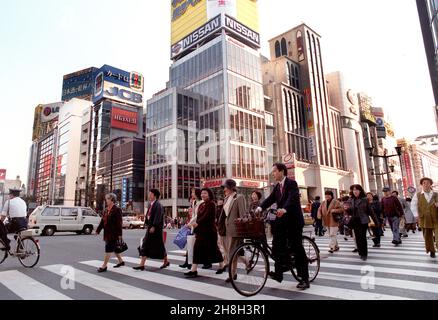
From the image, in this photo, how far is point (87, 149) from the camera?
8244 centimetres

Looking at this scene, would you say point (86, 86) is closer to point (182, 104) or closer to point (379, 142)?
point (182, 104)

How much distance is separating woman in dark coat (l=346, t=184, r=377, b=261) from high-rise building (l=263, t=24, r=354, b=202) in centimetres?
4155

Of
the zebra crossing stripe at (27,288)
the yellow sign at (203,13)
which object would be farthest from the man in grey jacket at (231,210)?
the yellow sign at (203,13)

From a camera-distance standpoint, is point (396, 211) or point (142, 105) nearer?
point (396, 211)

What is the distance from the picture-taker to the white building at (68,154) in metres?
88.2

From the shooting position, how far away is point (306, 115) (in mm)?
57469

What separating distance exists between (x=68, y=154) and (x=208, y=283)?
311 ft

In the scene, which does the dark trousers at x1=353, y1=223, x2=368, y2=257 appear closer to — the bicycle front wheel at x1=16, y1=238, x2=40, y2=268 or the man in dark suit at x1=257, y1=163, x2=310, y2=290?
the man in dark suit at x1=257, y1=163, x2=310, y2=290

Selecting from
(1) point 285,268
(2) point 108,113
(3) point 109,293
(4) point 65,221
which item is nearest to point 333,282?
(1) point 285,268

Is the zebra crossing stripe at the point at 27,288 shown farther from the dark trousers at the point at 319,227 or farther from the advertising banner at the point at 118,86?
the advertising banner at the point at 118,86

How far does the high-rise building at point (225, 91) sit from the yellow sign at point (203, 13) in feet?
0.57

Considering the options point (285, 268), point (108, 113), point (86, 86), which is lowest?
point (285, 268)

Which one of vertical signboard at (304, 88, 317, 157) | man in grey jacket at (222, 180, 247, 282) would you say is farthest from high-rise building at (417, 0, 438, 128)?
man in grey jacket at (222, 180, 247, 282)
